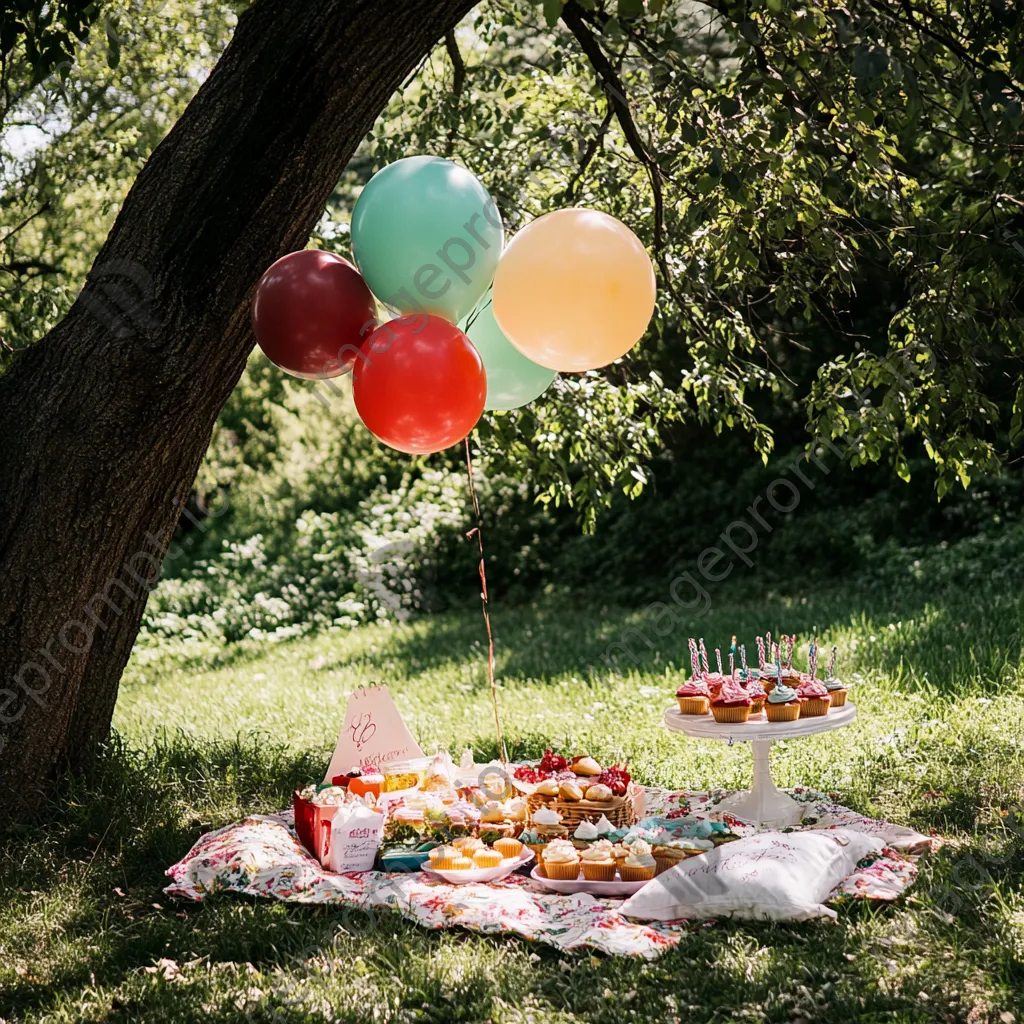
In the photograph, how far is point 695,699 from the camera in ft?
15.6

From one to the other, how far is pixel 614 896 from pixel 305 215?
108 inches

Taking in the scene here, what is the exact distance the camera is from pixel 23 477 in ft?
15.0

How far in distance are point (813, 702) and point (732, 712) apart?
0.34 meters

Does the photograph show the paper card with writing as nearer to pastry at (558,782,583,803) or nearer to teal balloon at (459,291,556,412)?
pastry at (558,782,583,803)

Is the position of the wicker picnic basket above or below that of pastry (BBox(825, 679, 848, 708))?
below

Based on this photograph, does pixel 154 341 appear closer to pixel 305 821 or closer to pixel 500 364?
pixel 500 364

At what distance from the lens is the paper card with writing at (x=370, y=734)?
16.5 ft

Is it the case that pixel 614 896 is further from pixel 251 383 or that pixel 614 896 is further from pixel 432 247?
pixel 251 383

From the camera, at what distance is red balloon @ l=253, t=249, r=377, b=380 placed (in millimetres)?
3988

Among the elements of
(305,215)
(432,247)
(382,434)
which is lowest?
(382,434)

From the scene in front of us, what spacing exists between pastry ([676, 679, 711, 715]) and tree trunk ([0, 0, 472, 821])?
219 cm

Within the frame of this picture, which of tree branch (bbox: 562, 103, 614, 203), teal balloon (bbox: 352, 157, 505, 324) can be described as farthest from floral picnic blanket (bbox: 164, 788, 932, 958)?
tree branch (bbox: 562, 103, 614, 203)

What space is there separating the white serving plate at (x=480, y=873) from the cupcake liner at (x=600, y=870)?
30 cm

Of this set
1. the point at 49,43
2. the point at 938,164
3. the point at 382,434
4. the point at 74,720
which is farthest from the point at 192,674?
the point at 938,164
